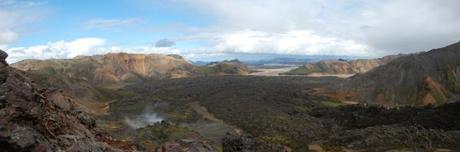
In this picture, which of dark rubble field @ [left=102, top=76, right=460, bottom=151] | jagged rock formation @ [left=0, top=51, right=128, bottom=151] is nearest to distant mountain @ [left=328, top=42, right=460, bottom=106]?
dark rubble field @ [left=102, top=76, right=460, bottom=151]

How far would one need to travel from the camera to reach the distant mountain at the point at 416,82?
6870 inches

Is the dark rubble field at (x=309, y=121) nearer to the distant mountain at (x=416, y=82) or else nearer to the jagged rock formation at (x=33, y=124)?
the distant mountain at (x=416, y=82)

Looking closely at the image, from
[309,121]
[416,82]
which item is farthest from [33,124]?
[416,82]

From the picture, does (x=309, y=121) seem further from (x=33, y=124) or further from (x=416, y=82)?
(x=33, y=124)

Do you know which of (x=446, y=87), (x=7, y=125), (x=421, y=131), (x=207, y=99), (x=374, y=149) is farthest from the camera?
(x=207, y=99)

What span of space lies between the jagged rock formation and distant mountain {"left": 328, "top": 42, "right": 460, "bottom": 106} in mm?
150602

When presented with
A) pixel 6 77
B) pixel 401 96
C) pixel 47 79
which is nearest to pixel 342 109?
pixel 401 96

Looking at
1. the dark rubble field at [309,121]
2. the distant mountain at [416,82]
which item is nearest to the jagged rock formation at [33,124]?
the dark rubble field at [309,121]

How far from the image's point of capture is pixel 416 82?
598ft

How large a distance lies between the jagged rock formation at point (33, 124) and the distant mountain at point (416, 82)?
150602 millimetres

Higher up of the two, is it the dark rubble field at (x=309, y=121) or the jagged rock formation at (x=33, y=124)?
the jagged rock formation at (x=33, y=124)

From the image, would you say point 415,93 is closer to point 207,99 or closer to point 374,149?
A: point 207,99

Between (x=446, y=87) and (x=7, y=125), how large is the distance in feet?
558

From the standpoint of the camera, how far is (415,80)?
18300 centimetres
